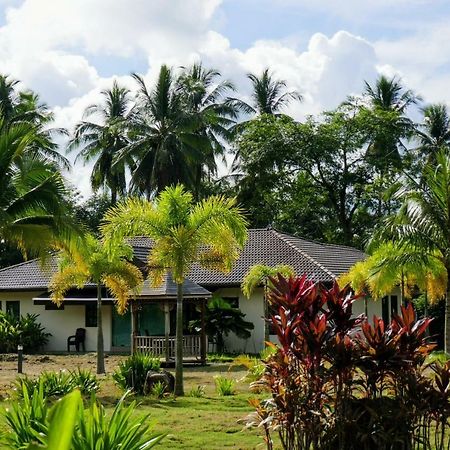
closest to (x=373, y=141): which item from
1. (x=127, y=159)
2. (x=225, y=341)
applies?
(x=127, y=159)

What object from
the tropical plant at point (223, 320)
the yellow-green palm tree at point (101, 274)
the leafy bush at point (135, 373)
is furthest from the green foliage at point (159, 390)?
the tropical plant at point (223, 320)

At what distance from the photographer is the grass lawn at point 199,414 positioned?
11550mm

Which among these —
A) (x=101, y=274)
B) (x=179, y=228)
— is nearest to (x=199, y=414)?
(x=179, y=228)

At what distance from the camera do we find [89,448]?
6473 mm

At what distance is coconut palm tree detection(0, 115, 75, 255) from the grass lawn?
3.35 metres

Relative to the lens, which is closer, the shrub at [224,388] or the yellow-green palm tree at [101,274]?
the shrub at [224,388]

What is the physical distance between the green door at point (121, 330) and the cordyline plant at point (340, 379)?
24.8 m

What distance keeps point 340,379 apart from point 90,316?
26.9m

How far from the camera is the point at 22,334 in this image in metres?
33.9

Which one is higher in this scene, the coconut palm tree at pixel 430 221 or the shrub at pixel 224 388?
the coconut palm tree at pixel 430 221

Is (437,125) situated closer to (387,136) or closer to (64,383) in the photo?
(387,136)

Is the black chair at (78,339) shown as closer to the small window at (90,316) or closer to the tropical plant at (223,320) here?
the small window at (90,316)

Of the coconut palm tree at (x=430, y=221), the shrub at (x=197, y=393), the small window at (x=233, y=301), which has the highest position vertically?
the coconut palm tree at (x=430, y=221)

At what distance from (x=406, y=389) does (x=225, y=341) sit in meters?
23.6
